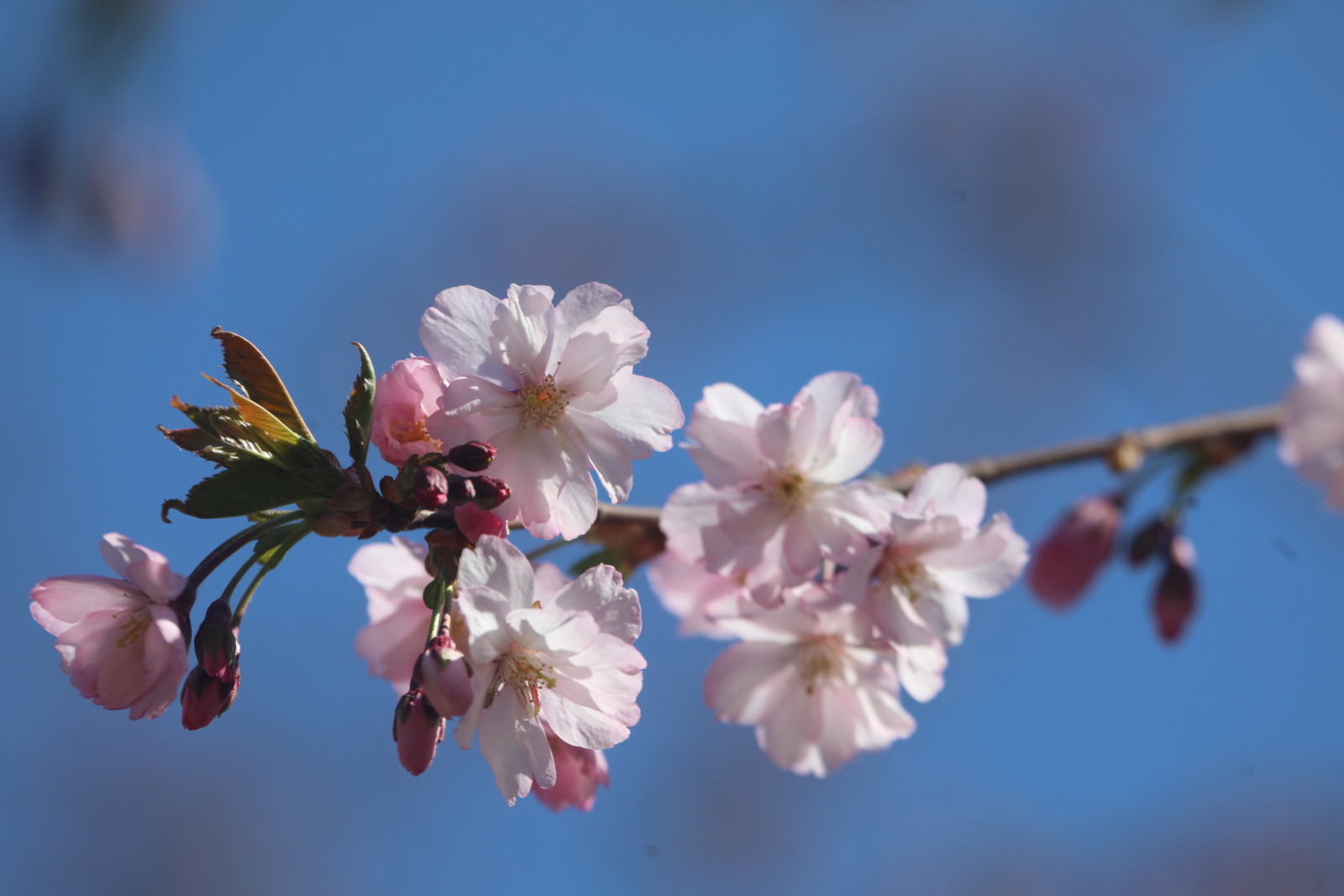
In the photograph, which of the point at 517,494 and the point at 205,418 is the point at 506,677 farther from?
the point at 205,418

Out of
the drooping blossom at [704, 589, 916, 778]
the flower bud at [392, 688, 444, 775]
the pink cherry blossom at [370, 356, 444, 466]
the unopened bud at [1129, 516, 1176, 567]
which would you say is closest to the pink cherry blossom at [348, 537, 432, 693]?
the pink cherry blossom at [370, 356, 444, 466]

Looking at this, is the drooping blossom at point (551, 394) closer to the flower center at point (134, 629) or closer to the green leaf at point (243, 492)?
the green leaf at point (243, 492)

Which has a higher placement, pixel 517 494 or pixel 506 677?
pixel 517 494

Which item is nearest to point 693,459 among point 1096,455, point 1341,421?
point 1096,455

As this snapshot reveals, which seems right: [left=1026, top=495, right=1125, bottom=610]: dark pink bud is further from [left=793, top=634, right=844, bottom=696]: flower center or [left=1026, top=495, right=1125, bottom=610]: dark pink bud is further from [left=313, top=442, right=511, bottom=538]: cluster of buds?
[left=313, top=442, right=511, bottom=538]: cluster of buds

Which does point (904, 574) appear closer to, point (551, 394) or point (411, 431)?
point (551, 394)

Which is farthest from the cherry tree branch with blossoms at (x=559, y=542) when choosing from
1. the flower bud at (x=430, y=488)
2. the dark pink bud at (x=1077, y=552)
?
the dark pink bud at (x=1077, y=552)
